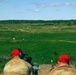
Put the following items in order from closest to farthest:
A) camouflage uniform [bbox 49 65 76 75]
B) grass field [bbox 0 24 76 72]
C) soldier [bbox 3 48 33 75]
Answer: camouflage uniform [bbox 49 65 76 75] → soldier [bbox 3 48 33 75] → grass field [bbox 0 24 76 72]

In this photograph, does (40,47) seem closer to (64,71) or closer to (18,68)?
(18,68)

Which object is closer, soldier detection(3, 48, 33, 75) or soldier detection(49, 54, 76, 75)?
soldier detection(49, 54, 76, 75)

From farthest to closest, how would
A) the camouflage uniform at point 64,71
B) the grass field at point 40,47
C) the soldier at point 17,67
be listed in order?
the grass field at point 40,47
the soldier at point 17,67
the camouflage uniform at point 64,71

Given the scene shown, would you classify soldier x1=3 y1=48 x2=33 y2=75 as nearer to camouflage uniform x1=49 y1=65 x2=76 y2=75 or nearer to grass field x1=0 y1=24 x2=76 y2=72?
camouflage uniform x1=49 y1=65 x2=76 y2=75

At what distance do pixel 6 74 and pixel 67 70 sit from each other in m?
1.42

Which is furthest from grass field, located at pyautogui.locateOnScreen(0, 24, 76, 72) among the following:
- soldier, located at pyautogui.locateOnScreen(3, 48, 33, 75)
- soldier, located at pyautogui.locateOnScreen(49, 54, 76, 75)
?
soldier, located at pyautogui.locateOnScreen(49, 54, 76, 75)

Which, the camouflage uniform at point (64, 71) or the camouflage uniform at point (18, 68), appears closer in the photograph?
the camouflage uniform at point (64, 71)

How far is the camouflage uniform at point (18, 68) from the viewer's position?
7637 millimetres

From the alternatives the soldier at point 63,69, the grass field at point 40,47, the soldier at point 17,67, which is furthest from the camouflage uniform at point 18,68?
the grass field at point 40,47

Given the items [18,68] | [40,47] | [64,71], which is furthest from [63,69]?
[40,47]

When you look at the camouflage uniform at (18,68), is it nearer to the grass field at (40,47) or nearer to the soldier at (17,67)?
the soldier at (17,67)

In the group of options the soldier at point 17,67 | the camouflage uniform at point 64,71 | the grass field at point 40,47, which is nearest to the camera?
the camouflage uniform at point 64,71

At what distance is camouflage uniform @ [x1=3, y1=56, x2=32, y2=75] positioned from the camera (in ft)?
25.1

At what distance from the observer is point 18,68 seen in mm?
7668
